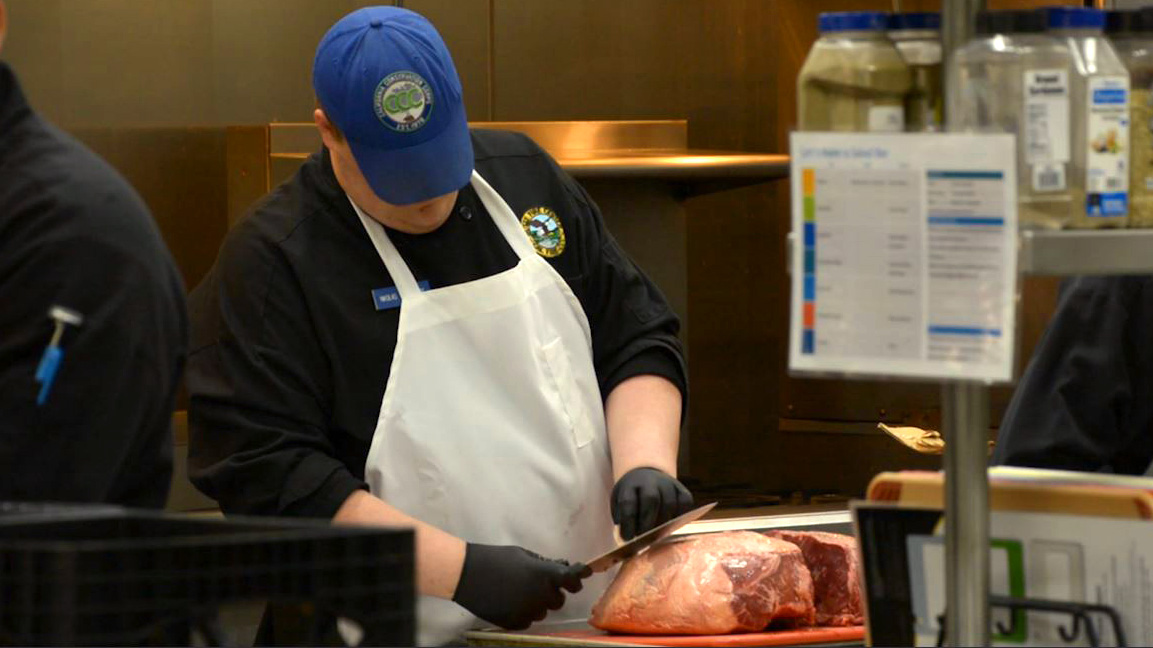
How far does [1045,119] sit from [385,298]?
1251 millimetres

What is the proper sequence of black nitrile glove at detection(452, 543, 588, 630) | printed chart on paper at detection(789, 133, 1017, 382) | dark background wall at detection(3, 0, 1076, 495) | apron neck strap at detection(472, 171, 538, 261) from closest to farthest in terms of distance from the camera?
printed chart on paper at detection(789, 133, 1017, 382) < black nitrile glove at detection(452, 543, 588, 630) < apron neck strap at detection(472, 171, 538, 261) < dark background wall at detection(3, 0, 1076, 495)

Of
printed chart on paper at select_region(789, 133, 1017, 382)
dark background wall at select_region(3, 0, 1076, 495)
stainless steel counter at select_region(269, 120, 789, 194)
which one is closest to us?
printed chart on paper at select_region(789, 133, 1017, 382)

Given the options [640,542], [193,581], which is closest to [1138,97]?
[193,581]

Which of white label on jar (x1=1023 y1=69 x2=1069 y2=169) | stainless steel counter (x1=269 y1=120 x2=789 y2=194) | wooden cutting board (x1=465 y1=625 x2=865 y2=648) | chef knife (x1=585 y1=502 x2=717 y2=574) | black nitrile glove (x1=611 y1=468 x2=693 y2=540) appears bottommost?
wooden cutting board (x1=465 y1=625 x2=865 y2=648)

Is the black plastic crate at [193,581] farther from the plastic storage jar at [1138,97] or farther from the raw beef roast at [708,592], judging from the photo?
the raw beef roast at [708,592]

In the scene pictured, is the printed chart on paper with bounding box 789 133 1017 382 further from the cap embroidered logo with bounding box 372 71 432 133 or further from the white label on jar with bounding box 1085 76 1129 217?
the cap embroidered logo with bounding box 372 71 432 133

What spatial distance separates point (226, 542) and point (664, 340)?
156 centimetres

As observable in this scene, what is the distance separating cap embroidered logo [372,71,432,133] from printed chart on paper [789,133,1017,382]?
1091 millimetres

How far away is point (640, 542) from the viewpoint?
2289 millimetres

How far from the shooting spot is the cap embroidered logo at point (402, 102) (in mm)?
2322

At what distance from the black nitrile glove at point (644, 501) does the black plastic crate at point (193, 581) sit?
1182mm

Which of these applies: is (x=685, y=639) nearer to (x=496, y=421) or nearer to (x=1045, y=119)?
(x=496, y=421)

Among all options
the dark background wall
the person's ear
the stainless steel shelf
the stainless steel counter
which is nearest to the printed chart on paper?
the stainless steel shelf

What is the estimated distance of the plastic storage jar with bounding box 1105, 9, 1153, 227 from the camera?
4.50 feet
